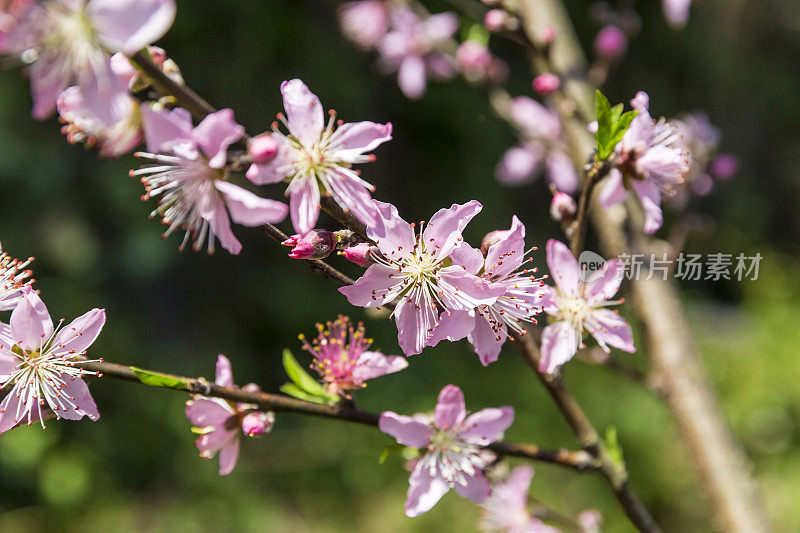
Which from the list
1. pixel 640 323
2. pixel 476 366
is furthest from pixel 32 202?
pixel 640 323

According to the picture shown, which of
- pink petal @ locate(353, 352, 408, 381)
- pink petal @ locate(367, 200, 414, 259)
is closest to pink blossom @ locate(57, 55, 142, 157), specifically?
pink petal @ locate(367, 200, 414, 259)

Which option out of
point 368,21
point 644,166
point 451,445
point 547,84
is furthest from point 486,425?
point 368,21

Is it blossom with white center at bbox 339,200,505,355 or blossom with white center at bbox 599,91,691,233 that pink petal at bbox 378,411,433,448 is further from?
blossom with white center at bbox 599,91,691,233

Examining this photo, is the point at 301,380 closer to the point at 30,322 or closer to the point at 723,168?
the point at 30,322

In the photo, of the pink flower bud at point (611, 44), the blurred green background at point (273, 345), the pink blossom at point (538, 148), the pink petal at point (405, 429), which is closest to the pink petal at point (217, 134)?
the pink petal at point (405, 429)

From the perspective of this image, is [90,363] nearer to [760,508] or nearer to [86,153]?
[760,508]

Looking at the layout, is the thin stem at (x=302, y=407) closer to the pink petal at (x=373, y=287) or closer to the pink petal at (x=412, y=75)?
the pink petal at (x=373, y=287)
